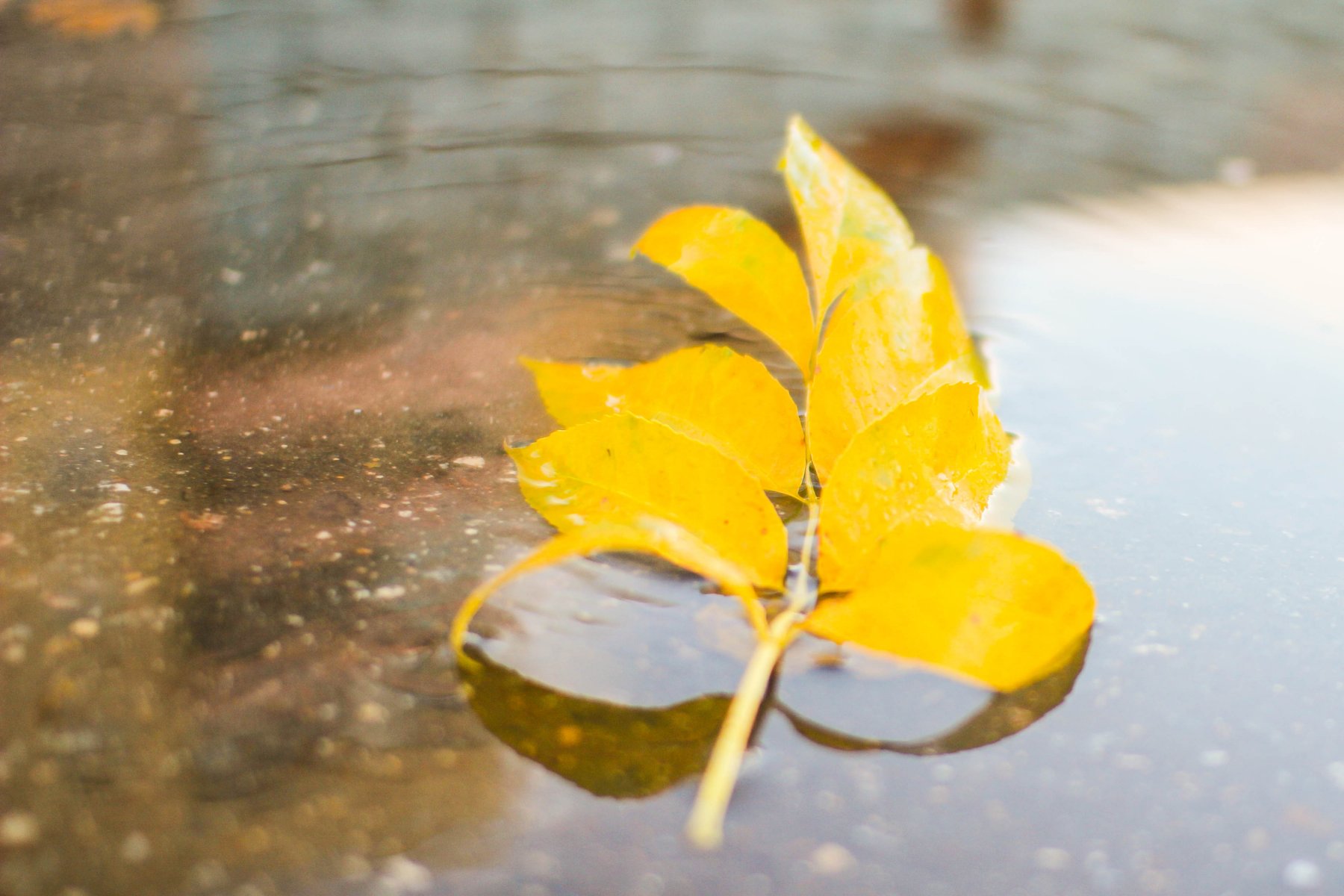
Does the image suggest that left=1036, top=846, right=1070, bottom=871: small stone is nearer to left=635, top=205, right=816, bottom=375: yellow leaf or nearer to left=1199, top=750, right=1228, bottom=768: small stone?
left=1199, top=750, right=1228, bottom=768: small stone

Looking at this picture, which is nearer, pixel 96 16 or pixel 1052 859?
pixel 1052 859

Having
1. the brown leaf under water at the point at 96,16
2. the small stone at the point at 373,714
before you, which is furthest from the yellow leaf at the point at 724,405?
the brown leaf under water at the point at 96,16

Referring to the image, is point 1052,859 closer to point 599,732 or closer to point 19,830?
point 599,732

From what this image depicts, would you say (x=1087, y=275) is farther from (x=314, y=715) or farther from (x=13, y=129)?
(x=13, y=129)

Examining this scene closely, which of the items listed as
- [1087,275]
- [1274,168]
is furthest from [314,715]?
[1274,168]

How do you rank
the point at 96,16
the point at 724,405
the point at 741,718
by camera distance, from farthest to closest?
the point at 96,16 → the point at 724,405 → the point at 741,718

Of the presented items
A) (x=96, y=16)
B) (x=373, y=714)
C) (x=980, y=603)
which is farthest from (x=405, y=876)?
(x=96, y=16)

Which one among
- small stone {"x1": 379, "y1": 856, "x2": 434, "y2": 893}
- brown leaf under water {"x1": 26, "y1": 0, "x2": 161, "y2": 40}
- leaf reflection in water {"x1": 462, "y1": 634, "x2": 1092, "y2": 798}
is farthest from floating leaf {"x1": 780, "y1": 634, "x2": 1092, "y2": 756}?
brown leaf under water {"x1": 26, "y1": 0, "x2": 161, "y2": 40}
